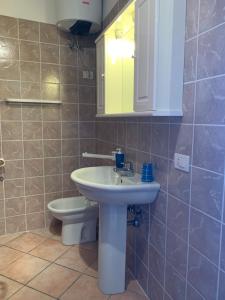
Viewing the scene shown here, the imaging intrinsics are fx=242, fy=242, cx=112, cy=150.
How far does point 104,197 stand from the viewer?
1.44m

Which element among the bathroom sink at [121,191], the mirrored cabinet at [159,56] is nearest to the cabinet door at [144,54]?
the mirrored cabinet at [159,56]

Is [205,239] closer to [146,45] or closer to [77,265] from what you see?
[146,45]

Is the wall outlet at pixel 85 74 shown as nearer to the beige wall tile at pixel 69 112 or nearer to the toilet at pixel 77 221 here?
the beige wall tile at pixel 69 112

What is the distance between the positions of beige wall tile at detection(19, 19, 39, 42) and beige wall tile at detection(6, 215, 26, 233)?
182 centimetres

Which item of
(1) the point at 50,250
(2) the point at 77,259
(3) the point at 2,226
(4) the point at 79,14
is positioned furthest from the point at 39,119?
(2) the point at 77,259

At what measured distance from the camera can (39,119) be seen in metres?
2.50

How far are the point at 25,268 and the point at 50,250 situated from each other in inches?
12.2

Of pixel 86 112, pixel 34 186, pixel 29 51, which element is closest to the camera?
pixel 29 51

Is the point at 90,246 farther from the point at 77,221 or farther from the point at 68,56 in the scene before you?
the point at 68,56

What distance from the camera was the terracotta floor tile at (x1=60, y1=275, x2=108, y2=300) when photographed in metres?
1.67

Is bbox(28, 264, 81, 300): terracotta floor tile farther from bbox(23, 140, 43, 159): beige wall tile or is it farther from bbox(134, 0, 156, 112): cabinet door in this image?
bbox(134, 0, 156, 112): cabinet door

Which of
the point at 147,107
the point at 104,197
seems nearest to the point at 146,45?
the point at 147,107

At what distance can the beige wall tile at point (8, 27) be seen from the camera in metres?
2.25

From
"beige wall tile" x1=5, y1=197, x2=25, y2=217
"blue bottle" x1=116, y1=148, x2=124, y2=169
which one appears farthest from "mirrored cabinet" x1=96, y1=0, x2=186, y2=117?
"beige wall tile" x1=5, y1=197, x2=25, y2=217
